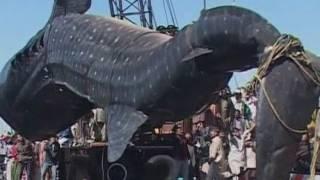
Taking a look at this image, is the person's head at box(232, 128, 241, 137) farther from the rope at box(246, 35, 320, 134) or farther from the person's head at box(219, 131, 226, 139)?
the rope at box(246, 35, 320, 134)

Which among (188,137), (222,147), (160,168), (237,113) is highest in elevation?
(237,113)

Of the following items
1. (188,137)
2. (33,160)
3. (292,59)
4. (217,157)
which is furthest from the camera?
(33,160)

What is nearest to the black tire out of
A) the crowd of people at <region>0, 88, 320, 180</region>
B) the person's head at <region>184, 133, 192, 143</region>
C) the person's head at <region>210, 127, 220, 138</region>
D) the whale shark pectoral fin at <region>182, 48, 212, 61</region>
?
the crowd of people at <region>0, 88, 320, 180</region>

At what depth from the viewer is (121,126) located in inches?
274

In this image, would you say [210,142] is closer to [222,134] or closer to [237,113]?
[222,134]

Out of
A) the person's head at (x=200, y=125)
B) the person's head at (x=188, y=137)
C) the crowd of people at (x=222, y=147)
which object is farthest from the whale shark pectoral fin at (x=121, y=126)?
the person's head at (x=200, y=125)

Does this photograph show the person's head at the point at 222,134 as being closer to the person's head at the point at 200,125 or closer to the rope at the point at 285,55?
the person's head at the point at 200,125

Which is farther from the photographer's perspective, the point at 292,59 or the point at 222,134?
the point at 222,134

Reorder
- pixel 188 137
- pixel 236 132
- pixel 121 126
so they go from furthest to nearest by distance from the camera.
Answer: pixel 188 137 → pixel 236 132 → pixel 121 126

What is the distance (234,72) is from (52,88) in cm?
269

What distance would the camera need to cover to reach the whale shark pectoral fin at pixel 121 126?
6859 millimetres

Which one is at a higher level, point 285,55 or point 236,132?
→ point 285,55

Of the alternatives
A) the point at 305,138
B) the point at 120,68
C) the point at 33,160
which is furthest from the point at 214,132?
the point at 305,138

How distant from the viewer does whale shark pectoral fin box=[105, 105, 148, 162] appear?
22.5 feet
